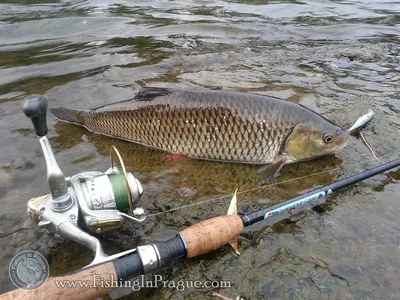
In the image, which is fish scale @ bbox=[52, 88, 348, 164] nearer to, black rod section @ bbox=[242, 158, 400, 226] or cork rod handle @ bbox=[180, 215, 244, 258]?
black rod section @ bbox=[242, 158, 400, 226]

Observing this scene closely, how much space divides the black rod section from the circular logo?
45.7 inches

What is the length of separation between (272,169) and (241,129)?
17.2 inches

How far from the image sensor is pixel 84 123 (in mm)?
3828

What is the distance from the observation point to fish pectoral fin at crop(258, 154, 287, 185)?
124 inches

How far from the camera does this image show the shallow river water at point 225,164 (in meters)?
2.20

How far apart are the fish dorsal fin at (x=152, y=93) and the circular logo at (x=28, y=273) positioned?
1983mm

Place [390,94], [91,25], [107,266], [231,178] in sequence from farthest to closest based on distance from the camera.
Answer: [91,25] < [390,94] < [231,178] < [107,266]

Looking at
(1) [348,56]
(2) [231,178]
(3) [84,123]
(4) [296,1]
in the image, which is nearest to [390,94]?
(1) [348,56]

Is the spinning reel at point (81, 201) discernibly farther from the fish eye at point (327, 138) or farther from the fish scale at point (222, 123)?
the fish eye at point (327, 138)

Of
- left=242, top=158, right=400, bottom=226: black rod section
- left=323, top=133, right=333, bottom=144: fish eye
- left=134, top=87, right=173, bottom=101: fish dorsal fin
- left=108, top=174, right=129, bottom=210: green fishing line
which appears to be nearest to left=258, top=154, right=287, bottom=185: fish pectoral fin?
left=323, top=133, right=333, bottom=144: fish eye

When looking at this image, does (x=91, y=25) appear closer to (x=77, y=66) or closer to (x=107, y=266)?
(x=77, y=66)

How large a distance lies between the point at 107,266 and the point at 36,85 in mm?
4061

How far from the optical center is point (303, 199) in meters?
2.52

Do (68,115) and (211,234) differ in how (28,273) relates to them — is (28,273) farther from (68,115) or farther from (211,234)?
(68,115)
